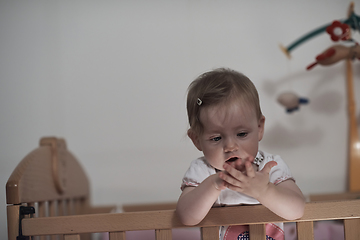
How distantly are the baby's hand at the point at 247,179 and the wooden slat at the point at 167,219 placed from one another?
0.09 m

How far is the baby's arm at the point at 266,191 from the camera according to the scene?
25.0 inches

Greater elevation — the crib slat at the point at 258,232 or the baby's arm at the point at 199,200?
the baby's arm at the point at 199,200

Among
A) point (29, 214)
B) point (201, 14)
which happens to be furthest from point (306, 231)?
point (201, 14)

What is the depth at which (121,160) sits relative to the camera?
5.27 ft

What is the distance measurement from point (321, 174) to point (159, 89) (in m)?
0.82

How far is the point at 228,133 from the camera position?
0.74m

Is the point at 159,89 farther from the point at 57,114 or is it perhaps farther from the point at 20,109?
the point at 20,109

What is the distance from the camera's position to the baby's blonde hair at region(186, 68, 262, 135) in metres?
0.76

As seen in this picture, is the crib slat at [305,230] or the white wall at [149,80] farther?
the white wall at [149,80]

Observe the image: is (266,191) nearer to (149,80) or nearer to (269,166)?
(269,166)

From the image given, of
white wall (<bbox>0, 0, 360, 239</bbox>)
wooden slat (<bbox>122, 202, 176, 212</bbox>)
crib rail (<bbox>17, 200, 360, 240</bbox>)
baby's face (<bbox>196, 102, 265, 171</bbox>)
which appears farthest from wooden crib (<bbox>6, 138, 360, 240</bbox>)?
white wall (<bbox>0, 0, 360, 239</bbox>)

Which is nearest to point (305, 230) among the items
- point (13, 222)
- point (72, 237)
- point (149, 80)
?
point (72, 237)

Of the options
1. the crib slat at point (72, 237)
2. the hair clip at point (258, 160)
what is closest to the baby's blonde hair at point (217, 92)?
the hair clip at point (258, 160)

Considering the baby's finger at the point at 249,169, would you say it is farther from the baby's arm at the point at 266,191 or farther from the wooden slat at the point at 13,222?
the wooden slat at the point at 13,222
